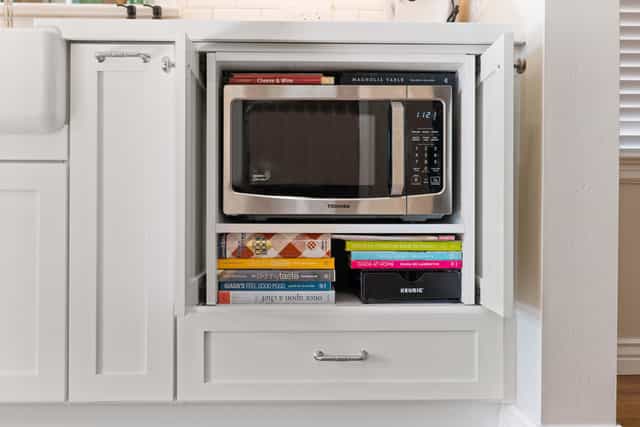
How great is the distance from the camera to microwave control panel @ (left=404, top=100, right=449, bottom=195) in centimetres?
127

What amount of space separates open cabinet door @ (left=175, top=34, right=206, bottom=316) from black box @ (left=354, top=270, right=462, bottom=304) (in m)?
0.41

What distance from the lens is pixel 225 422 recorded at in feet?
4.11

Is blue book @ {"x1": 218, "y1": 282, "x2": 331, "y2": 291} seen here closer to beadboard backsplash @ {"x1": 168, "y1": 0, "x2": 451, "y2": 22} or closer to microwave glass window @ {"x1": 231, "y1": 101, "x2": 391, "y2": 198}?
microwave glass window @ {"x1": 231, "y1": 101, "x2": 391, "y2": 198}

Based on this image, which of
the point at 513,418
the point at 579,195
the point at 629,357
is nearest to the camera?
the point at 579,195

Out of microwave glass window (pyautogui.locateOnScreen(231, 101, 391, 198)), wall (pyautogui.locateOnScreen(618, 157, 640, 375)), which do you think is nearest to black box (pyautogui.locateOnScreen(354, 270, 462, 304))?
microwave glass window (pyautogui.locateOnScreen(231, 101, 391, 198))

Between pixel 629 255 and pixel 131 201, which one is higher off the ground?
pixel 131 201

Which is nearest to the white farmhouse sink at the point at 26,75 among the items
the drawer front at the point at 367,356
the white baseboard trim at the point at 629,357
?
the drawer front at the point at 367,356

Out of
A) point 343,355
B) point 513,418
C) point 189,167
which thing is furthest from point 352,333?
point 189,167

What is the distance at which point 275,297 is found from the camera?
1.25 meters

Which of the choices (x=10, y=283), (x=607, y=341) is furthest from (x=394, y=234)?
(x=10, y=283)

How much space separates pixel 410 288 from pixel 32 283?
34.7 inches

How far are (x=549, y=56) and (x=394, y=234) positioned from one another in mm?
527

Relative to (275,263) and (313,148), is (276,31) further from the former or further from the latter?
(275,263)

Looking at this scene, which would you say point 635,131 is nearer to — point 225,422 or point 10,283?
point 225,422
